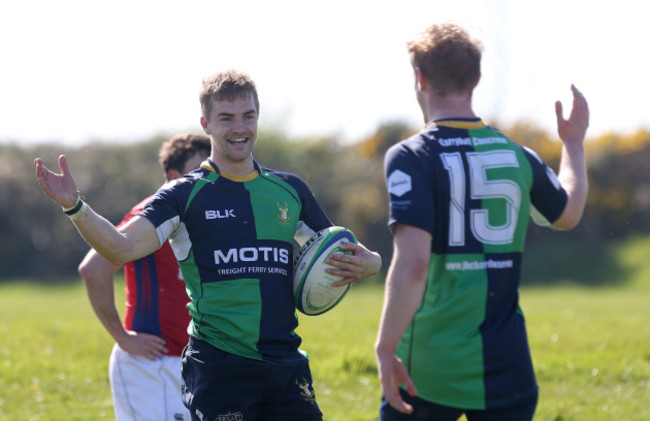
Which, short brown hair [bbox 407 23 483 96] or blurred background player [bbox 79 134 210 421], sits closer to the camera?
short brown hair [bbox 407 23 483 96]

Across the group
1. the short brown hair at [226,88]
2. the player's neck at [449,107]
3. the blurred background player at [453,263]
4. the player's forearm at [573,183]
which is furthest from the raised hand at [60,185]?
the player's forearm at [573,183]

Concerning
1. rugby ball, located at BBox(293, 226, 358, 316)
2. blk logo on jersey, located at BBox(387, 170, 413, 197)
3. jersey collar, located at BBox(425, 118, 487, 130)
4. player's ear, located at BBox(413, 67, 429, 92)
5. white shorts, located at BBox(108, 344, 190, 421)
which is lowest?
white shorts, located at BBox(108, 344, 190, 421)

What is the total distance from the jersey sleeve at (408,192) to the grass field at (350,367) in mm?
4470

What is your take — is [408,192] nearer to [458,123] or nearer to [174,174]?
[458,123]

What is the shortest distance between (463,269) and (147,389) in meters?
2.72

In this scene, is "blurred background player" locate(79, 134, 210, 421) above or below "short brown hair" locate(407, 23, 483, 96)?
below

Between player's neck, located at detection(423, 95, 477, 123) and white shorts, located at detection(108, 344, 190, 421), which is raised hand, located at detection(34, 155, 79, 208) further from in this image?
white shorts, located at detection(108, 344, 190, 421)

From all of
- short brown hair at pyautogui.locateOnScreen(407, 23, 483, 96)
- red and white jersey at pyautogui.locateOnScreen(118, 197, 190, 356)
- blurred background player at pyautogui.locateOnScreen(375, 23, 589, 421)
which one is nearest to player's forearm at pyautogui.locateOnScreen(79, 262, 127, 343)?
red and white jersey at pyautogui.locateOnScreen(118, 197, 190, 356)

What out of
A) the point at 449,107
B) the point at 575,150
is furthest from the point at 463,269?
the point at 575,150

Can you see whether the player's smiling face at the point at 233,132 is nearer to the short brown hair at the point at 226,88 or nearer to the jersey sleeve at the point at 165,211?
the short brown hair at the point at 226,88

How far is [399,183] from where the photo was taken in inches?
138

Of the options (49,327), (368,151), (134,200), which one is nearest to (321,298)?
(49,327)

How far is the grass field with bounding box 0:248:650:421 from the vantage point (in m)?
8.04

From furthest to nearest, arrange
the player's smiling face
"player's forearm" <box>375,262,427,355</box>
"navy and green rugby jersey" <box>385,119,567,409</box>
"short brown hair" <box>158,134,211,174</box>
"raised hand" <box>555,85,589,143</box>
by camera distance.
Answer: "short brown hair" <box>158,134,211,174</box> < the player's smiling face < "raised hand" <box>555,85,589,143</box> < "navy and green rugby jersey" <box>385,119,567,409</box> < "player's forearm" <box>375,262,427,355</box>
